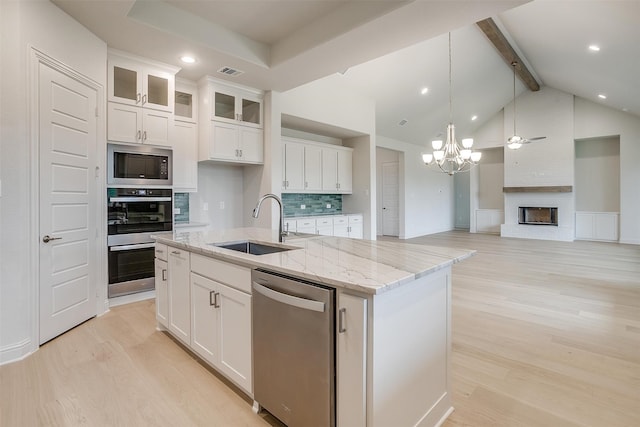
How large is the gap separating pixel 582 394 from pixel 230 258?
7.38ft

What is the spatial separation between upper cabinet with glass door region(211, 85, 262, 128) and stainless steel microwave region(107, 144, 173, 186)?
2.81ft

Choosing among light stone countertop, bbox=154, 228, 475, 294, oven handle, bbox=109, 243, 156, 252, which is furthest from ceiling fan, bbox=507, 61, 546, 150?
oven handle, bbox=109, 243, 156, 252

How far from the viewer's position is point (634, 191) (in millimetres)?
7805

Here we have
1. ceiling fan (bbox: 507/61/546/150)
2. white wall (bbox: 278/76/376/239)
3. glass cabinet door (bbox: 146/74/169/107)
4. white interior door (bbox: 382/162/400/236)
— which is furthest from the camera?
white interior door (bbox: 382/162/400/236)

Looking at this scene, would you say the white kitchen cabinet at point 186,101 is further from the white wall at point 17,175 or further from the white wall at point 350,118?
the white wall at point 17,175

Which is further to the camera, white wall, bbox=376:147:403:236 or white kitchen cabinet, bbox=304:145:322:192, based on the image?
white wall, bbox=376:147:403:236

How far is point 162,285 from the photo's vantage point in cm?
273

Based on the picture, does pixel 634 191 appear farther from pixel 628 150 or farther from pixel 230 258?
pixel 230 258

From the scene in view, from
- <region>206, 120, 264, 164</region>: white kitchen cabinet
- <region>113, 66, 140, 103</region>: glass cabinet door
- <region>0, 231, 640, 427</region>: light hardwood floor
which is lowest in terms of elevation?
<region>0, 231, 640, 427</region>: light hardwood floor

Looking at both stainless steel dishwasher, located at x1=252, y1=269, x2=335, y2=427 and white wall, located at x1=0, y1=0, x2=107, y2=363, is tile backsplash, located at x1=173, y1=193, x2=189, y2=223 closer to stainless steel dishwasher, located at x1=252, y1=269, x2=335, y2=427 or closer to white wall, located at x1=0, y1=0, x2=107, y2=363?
white wall, located at x1=0, y1=0, x2=107, y2=363

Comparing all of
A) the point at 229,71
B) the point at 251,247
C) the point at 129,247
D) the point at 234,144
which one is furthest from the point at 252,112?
the point at 251,247

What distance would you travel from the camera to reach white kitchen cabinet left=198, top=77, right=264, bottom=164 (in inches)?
164

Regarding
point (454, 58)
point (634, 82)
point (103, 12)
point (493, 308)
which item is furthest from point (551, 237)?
point (103, 12)

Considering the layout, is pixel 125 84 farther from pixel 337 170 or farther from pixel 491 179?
pixel 491 179
